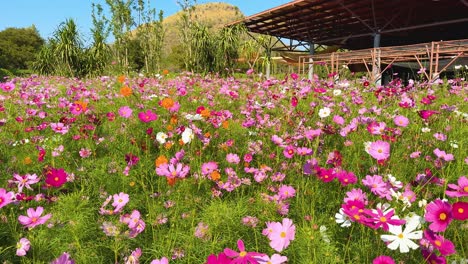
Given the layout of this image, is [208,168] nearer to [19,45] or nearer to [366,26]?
[366,26]

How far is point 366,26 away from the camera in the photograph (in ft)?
43.4

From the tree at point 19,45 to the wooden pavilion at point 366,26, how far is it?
88.4 feet

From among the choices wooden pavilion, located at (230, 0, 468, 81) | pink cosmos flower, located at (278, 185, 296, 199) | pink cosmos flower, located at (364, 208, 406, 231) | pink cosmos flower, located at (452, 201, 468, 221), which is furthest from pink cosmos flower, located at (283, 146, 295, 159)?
wooden pavilion, located at (230, 0, 468, 81)

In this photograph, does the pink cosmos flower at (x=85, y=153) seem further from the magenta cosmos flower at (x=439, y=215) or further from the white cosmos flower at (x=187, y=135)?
the magenta cosmos flower at (x=439, y=215)

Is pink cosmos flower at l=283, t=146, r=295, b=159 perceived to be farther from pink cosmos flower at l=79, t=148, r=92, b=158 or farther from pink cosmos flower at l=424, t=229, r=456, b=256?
pink cosmos flower at l=79, t=148, r=92, b=158

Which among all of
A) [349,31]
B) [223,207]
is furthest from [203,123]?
[349,31]

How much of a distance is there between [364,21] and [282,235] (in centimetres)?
1375

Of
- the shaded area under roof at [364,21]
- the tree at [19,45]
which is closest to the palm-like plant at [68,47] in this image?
the shaded area under roof at [364,21]

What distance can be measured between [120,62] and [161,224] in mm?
9563

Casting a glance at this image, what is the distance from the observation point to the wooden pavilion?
924 centimetres

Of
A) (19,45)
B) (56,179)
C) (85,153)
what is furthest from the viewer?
(19,45)

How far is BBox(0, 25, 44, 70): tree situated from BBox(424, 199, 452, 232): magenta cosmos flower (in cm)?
3589

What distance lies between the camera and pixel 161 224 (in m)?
1.43

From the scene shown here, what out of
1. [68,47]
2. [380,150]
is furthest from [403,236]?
[68,47]
